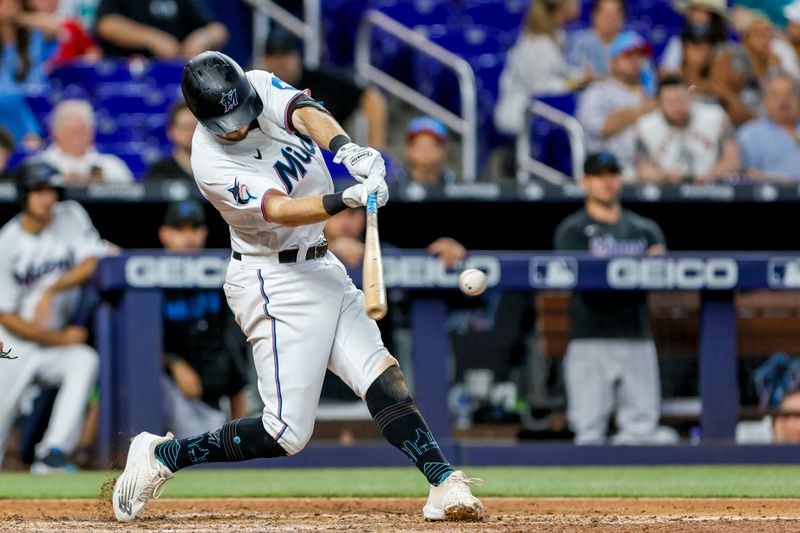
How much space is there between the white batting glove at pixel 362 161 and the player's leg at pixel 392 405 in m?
0.64

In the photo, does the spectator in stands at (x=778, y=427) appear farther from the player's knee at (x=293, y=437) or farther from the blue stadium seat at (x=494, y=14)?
the blue stadium seat at (x=494, y=14)

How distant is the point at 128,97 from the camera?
28.0ft

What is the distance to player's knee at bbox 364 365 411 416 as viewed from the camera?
4.37 metres

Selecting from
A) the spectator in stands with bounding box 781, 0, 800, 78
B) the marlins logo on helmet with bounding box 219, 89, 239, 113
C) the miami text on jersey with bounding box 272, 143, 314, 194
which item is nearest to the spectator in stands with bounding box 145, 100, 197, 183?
the miami text on jersey with bounding box 272, 143, 314, 194

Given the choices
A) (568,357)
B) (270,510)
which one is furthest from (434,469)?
(568,357)

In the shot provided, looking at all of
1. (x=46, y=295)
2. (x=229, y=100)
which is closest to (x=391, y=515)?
(x=229, y=100)

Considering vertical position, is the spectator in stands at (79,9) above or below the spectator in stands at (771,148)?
above

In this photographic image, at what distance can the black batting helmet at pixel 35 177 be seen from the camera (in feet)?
22.9

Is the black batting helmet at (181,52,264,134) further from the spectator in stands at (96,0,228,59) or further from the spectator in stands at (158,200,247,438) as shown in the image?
the spectator in stands at (96,0,228,59)

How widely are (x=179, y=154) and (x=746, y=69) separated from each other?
3973 mm

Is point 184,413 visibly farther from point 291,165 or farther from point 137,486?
point 291,165

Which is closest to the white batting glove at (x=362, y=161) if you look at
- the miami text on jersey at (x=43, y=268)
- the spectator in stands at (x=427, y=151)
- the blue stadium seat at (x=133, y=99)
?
the miami text on jersey at (x=43, y=268)

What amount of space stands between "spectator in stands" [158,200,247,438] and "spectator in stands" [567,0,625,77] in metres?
3.49

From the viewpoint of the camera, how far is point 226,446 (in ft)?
14.6
